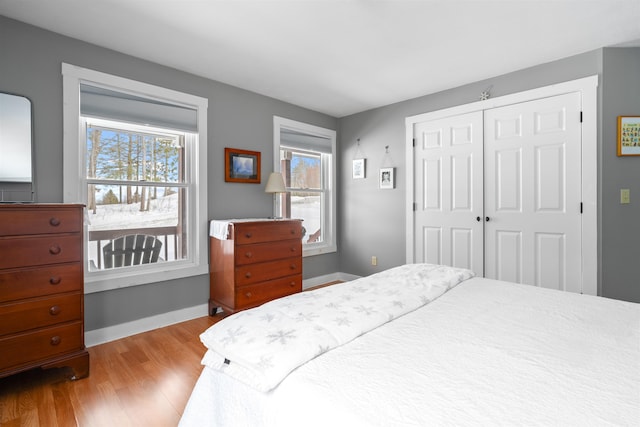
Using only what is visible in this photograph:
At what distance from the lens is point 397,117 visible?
13.0 feet

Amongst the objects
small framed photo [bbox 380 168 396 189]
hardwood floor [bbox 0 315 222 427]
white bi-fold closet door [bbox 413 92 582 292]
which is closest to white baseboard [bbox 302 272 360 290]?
white bi-fold closet door [bbox 413 92 582 292]

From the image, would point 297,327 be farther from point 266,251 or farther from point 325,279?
point 325,279

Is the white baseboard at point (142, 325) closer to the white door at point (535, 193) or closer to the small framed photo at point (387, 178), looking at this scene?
the small framed photo at point (387, 178)

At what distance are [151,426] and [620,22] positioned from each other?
13.0ft

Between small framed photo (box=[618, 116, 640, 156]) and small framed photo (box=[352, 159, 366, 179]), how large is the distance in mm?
2541

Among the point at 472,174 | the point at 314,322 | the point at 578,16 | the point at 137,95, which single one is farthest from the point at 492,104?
the point at 137,95

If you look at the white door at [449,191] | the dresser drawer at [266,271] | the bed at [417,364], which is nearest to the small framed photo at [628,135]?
the white door at [449,191]

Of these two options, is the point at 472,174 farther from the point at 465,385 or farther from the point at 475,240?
the point at 465,385

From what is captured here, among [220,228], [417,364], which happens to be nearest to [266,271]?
[220,228]

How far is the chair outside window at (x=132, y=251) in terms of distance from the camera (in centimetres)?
272

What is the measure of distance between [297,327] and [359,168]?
3.47 meters

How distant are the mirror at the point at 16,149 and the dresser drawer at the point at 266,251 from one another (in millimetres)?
1552

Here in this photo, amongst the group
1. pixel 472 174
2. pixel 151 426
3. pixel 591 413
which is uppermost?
pixel 472 174

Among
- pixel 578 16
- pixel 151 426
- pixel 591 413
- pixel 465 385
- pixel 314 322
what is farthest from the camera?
pixel 578 16
